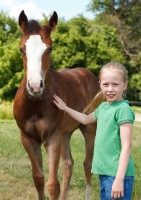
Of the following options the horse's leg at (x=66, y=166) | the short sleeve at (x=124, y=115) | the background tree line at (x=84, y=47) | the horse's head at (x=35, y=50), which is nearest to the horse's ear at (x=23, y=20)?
the horse's head at (x=35, y=50)

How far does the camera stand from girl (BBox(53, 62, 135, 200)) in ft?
10.2

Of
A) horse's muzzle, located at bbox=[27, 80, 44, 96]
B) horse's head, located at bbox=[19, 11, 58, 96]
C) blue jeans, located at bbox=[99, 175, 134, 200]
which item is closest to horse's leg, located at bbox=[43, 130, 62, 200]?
horse's head, located at bbox=[19, 11, 58, 96]

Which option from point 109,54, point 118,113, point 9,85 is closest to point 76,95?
point 118,113

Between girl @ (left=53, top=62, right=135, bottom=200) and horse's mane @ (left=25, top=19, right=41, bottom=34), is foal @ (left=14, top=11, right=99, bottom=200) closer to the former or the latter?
horse's mane @ (left=25, top=19, right=41, bottom=34)

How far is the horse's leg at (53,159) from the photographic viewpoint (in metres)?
4.60

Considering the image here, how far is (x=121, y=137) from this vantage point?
3.15m

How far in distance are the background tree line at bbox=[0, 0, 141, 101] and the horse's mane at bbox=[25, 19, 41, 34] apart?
25.2 metres

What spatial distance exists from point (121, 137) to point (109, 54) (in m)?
29.8

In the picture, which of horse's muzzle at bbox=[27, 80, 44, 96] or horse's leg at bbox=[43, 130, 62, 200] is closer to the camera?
horse's muzzle at bbox=[27, 80, 44, 96]

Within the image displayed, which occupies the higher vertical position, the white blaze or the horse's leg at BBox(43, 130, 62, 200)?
the white blaze

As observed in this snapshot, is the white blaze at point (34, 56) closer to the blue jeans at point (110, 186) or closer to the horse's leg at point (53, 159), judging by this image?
the horse's leg at point (53, 159)

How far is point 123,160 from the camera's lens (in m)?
3.08

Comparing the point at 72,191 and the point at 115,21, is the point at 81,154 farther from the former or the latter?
the point at 115,21

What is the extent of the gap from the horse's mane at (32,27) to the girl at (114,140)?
4.26 feet
